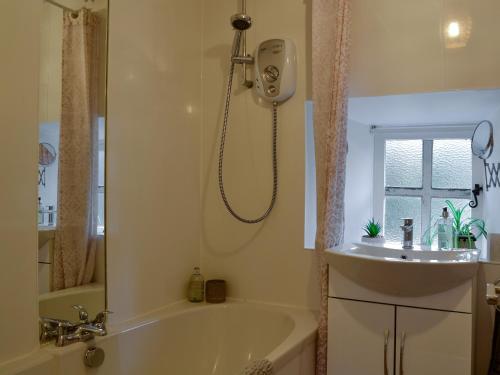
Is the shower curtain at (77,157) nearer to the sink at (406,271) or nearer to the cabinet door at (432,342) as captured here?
the sink at (406,271)

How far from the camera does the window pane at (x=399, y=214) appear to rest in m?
2.35

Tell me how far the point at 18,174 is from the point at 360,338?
1.37 meters

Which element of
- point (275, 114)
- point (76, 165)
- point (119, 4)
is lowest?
point (76, 165)

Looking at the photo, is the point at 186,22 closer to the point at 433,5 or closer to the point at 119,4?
the point at 119,4

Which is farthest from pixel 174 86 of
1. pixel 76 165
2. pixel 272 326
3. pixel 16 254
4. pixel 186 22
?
pixel 272 326

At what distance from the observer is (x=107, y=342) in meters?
1.61

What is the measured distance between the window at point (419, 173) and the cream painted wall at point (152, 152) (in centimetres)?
107

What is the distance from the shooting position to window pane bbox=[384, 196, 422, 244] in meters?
2.35

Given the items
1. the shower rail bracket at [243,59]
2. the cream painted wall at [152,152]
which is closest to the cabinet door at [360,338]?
the cream painted wall at [152,152]

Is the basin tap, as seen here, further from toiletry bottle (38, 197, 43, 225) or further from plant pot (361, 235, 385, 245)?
toiletry bottle (38, 197, 43, 225)

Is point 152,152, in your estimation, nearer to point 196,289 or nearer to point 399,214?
point 196,289

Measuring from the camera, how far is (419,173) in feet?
7.73

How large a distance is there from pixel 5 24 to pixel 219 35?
3.89 ft

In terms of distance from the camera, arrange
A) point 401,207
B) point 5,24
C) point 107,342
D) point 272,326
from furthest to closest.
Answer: point 401,207 → point 272,326 → point 107,342 → point 5,24
